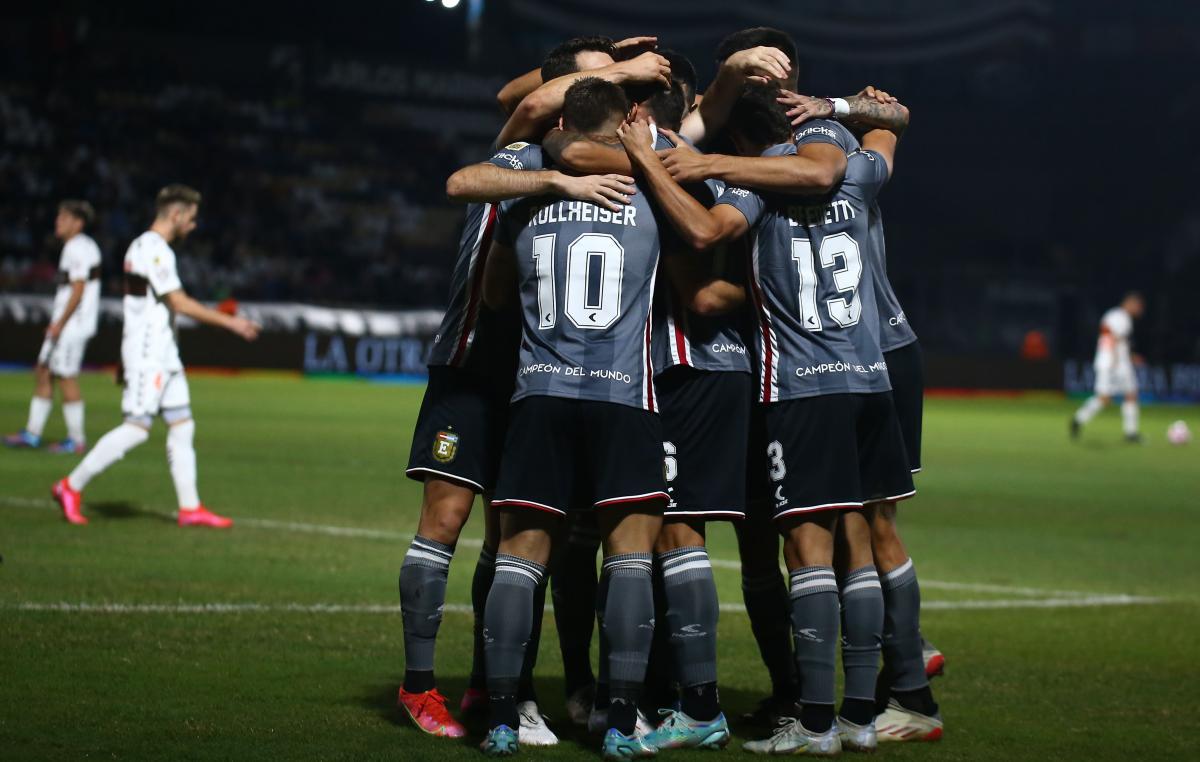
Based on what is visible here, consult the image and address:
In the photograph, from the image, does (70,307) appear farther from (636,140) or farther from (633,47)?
(636,140)

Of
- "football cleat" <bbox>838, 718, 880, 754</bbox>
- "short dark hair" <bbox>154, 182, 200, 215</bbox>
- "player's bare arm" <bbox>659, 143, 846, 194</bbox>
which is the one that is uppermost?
"short dark hair" <bbox>154, 182, 200, 215</bbox>

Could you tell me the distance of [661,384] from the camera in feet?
19.1

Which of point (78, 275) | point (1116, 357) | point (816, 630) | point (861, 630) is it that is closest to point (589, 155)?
point (816, 630)

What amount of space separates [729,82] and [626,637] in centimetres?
205

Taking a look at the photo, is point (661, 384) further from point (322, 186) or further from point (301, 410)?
point (322, 186)

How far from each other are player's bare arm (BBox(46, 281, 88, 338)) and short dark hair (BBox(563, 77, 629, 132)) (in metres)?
11.2

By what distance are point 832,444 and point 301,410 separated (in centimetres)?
1879

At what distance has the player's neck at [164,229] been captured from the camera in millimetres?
11039

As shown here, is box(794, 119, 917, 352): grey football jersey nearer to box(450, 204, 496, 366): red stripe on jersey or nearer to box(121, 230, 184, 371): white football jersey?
box(450, 204, 496, 366): red stripe on jersey

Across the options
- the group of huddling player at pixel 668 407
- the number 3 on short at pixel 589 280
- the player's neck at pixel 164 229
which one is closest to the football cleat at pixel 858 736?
the group of huddling player at pixel 668 407

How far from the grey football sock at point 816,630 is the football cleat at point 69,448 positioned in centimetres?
1173

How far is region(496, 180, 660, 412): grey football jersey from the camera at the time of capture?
5406 mm

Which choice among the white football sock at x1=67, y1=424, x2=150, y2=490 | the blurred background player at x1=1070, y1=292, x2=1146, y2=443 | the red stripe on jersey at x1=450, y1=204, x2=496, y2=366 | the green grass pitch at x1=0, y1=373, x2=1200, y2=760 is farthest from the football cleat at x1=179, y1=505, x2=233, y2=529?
the blurred background player at x1=1070, y1=292, x2=1146, y2=443

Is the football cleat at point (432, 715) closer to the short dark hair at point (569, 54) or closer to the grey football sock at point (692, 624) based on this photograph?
the grey football sock at point (692, 624)
